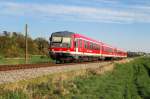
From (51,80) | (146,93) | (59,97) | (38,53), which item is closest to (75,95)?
(59,97)

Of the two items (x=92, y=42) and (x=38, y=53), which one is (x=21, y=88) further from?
(x=38, y=53)

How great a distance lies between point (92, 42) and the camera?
5162 centimetres

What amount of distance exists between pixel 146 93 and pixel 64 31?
1956 centimetres

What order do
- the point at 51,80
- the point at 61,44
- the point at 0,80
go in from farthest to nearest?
the point at 61,44, the point at 51,80, the point at 0,80

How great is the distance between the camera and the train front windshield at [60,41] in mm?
39531

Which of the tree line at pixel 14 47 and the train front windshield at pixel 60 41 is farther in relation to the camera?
the tree line at pixel 14 47

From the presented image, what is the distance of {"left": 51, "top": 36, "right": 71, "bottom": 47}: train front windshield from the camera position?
130ft

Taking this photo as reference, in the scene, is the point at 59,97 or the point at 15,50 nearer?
the point at 59,97

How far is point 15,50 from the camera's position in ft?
222

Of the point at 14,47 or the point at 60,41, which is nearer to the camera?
the point at 60,41

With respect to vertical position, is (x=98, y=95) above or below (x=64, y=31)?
below

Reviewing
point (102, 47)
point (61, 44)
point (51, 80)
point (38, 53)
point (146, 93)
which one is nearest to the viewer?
point (51, 80)

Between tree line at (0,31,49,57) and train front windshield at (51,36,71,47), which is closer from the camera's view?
train front windshield at (51,36,71,47)

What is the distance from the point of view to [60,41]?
3972 centimetres
